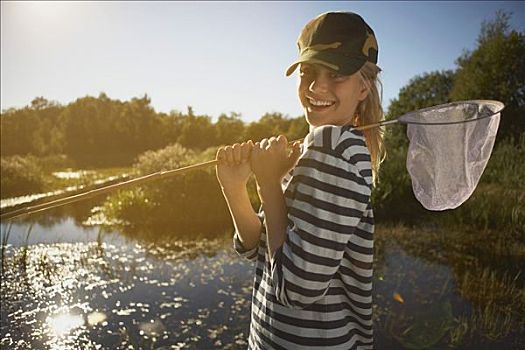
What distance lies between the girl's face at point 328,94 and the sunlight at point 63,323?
3723 mm

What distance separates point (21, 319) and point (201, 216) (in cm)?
478

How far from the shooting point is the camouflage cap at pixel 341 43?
109cm

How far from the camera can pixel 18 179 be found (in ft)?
37.7

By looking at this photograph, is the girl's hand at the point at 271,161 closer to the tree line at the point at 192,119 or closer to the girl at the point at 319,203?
the girl at the point at 319,203

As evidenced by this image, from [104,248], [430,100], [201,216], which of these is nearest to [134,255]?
[104,248]

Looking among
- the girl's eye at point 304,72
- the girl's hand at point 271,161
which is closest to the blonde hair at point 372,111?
the girl's eye at point 304,72

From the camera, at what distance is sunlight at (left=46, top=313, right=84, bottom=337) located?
396cm

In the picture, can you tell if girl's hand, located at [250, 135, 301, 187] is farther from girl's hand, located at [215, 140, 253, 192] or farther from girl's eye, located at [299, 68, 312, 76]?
girl's eye, located at [299, 68, 312, 76]

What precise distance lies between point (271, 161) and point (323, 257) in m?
0.28

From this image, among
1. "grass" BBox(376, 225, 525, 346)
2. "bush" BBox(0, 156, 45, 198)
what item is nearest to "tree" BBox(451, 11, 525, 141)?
"grass" BBox(376, 225, 525, 346)

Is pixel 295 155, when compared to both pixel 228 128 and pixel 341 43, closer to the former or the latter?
pixel 341 43

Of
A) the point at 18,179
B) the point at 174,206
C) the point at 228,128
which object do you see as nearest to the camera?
the point at 174,206

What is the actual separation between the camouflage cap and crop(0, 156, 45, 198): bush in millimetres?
11811

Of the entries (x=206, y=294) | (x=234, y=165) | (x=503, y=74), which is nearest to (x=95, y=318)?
(x=206, y=294)
